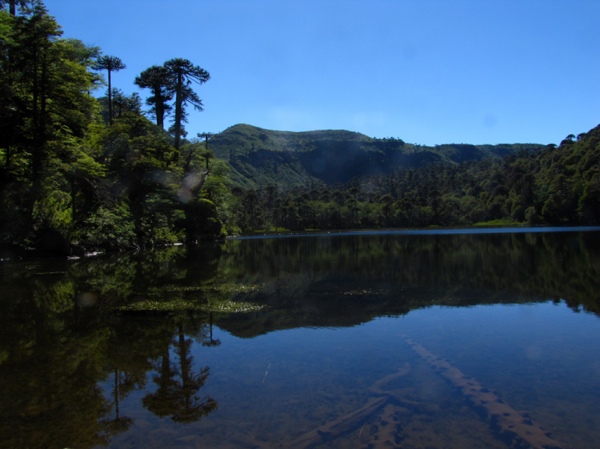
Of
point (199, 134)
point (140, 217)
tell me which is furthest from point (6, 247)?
point (199, 134)

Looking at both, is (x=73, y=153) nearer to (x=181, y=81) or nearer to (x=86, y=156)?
(x=86, y=156)

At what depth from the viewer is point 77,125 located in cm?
4094

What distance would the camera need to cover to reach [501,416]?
7.59 metres

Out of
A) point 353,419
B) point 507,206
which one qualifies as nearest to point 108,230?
point 353,419

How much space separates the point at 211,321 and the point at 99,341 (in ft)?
12.3

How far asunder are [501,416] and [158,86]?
66.1m

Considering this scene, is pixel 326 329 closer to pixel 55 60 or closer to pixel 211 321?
pixel 211 321

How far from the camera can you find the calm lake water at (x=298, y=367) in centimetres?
714

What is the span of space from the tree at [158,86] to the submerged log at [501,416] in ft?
196

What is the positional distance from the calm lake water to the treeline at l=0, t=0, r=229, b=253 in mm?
15962

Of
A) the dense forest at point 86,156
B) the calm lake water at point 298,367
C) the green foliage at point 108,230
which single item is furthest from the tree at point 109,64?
the calm lake water at point 298,367

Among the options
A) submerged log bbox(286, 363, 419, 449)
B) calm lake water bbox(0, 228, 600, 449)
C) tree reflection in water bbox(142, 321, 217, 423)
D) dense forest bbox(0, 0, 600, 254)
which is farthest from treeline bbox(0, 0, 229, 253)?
submerged log bbox(286, 363, 419, 449)

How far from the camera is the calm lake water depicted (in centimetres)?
714

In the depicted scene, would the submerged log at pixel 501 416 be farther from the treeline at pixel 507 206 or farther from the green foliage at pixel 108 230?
the treeline at pixel 507 206
